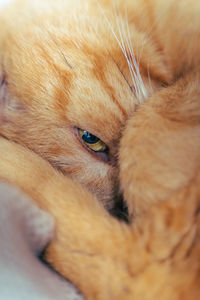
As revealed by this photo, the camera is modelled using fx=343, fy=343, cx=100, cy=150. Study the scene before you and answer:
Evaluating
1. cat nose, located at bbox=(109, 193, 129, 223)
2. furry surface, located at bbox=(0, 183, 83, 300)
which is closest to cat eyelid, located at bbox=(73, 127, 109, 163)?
cat nose, located at bbox=(109, 193, 129, 223)

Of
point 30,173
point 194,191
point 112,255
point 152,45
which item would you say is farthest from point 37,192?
point 152,45

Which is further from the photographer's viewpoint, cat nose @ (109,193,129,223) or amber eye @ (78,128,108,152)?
amber eye @ (78,128,108,152)

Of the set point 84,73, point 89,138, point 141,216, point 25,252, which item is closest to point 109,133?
point 89,138

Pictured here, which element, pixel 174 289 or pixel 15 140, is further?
pixel 15 140

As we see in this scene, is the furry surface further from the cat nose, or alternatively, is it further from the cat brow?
the cat brow

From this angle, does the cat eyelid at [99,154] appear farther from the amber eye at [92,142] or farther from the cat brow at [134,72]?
the cat brow at [134,72]

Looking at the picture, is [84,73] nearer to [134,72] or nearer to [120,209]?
[134,72]

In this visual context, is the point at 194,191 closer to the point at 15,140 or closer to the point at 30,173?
the point at 30,173

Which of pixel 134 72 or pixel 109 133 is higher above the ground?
pixel 134 72
